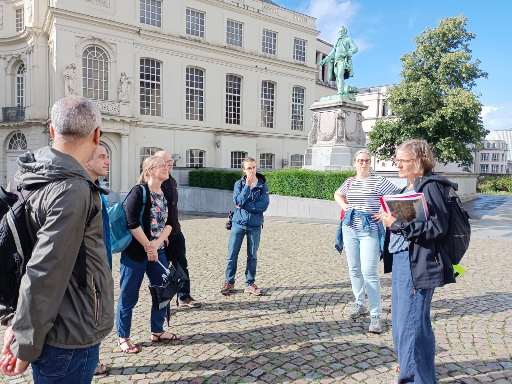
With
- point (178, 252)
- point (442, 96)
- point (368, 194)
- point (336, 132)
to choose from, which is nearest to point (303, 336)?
point (368, 194)

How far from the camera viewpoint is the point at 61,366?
1879 millimetres

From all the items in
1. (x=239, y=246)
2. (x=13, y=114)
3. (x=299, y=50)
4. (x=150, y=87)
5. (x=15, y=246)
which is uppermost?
(x=299, y=50)

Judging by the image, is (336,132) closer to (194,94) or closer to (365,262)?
(365,262)

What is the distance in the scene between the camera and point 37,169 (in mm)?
1852

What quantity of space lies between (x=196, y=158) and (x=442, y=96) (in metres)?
15.5

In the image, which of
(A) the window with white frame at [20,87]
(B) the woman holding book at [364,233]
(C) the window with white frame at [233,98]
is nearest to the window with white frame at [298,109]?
(C) the window with white frame at [233,98]

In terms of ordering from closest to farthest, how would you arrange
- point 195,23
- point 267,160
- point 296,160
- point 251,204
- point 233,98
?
point 251,204 < point 195,23 < point 233,98 < point 267,160 < point 296,160

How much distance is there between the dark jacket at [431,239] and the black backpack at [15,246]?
2.26m

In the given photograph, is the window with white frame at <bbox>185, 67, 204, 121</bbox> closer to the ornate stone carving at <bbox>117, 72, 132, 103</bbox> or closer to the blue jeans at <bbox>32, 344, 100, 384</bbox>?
the ornate stone carving at <bbox>117, 72, 132, 103</bbox>

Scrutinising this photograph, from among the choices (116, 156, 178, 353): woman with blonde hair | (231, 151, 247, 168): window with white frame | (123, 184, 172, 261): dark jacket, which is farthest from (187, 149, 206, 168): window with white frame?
(123, 184, 172, 261): dark jacket

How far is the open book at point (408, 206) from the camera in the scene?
3025 millimetres

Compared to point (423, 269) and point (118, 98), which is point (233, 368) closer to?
point (423, 269)

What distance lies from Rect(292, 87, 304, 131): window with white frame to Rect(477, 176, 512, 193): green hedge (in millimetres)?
14053

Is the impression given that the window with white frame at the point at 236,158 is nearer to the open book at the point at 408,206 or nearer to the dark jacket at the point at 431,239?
the open book at the point at 408,206
